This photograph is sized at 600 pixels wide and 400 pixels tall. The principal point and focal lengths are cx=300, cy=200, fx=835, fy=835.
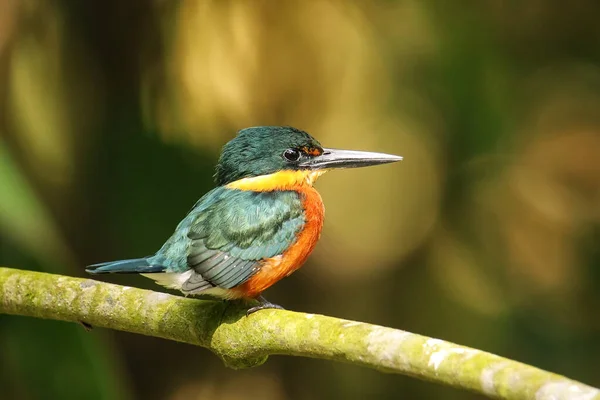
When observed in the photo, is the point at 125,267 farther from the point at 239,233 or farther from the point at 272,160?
the point at 272,160

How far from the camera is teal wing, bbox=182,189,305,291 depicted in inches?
81.6

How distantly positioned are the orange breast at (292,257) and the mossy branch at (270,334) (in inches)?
3.8

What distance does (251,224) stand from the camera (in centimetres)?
217

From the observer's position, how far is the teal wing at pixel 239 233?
2072 millimetres

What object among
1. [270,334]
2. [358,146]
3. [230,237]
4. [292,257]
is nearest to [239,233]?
[230,237]

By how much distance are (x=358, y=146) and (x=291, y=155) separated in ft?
6.34

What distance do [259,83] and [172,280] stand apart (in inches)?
83.5

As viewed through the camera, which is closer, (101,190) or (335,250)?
(101,190)

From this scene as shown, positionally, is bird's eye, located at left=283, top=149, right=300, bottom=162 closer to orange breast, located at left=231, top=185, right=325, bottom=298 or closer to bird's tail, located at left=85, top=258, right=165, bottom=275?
orange breast, located at left=231, top=185, right=325, bottom=298

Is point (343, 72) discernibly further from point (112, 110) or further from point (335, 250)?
point (112, 110)

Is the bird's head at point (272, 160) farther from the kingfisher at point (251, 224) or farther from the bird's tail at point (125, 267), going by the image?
the bird's tail at point (125, 267)

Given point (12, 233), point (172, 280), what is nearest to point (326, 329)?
point (172, 280)

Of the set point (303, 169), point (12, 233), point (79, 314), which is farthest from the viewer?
point (12, 233)

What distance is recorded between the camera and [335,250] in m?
4.31
